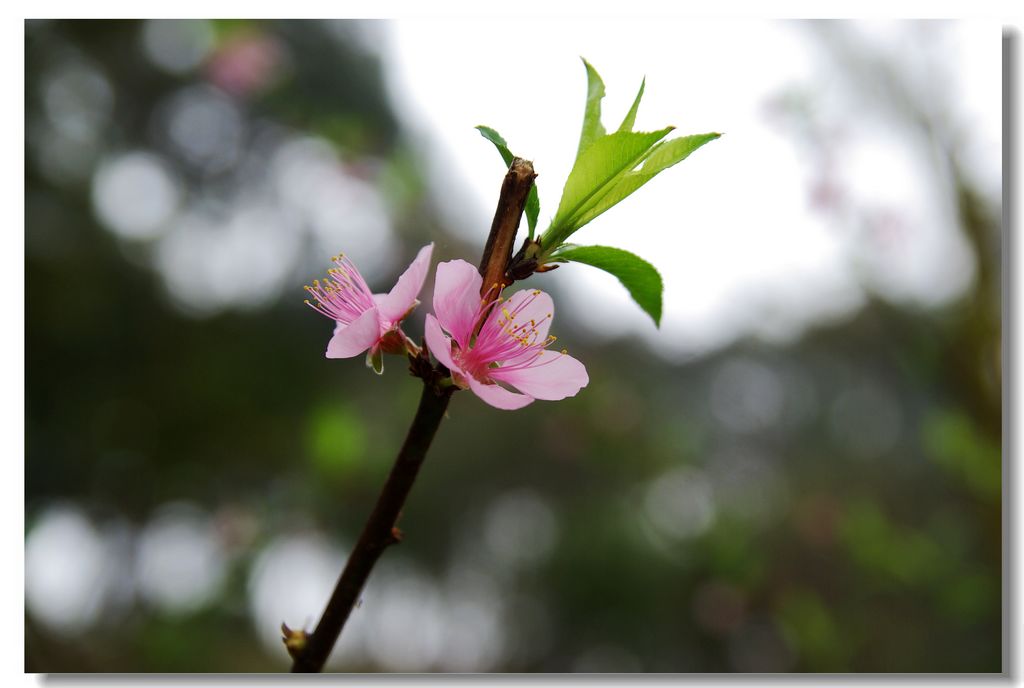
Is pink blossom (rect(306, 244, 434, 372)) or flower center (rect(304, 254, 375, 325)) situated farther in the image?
flower center (rect(304, 254, 375, 325))

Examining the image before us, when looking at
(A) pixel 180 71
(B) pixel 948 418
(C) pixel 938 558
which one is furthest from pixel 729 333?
(A) pixel 180 71

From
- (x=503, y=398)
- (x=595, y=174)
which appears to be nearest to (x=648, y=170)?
(x=595, y=174)

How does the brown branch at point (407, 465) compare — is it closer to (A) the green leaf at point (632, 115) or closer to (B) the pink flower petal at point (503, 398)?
(B) the pink flower petal at point (503, 398)

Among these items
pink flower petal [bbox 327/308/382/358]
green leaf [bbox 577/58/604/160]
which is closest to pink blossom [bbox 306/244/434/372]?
pink flower petal [bbox 327/308/382/358]

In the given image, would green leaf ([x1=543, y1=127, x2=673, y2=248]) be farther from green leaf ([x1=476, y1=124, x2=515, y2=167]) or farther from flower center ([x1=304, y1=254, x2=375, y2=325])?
flower center ([x1=304, y1=254, x2=375, y2=325])

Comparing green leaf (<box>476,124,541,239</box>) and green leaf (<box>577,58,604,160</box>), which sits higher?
green leaf (<box>577,58,604,160</box>)

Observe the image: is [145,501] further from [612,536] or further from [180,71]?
[612,536]
